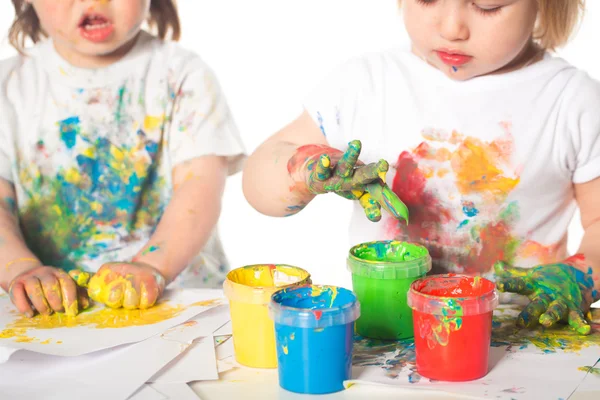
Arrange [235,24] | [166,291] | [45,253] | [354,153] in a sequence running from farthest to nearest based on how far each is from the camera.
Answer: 1. [235,24]
2. [45,253]
3. [166,291]
4. [354,153]

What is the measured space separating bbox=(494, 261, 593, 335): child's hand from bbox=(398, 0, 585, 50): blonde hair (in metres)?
0.41

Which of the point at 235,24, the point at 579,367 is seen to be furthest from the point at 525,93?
the point at 235,24

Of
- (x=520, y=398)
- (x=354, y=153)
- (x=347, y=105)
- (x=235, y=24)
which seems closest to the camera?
(x=520, y=398)

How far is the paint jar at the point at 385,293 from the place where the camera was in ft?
3.32

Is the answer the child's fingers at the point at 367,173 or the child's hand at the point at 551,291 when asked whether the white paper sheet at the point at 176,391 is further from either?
the child's hand at the point at 551,291

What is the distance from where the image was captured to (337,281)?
7.30 feet

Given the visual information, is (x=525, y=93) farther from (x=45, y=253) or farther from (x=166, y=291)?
(x=45, y=253)

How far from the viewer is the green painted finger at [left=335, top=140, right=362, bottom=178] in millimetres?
980

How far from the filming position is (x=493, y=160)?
1341 millimetres

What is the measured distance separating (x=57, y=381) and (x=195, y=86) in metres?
0.77

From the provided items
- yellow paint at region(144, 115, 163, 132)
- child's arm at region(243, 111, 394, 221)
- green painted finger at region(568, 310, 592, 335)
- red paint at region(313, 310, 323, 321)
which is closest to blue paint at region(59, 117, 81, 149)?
yellow paint at region(144, 115, 163, 132)

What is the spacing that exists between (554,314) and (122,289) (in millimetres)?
611

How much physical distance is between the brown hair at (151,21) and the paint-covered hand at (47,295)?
659 millimetres

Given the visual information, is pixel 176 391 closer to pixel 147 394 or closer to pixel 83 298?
pixel 147 394
